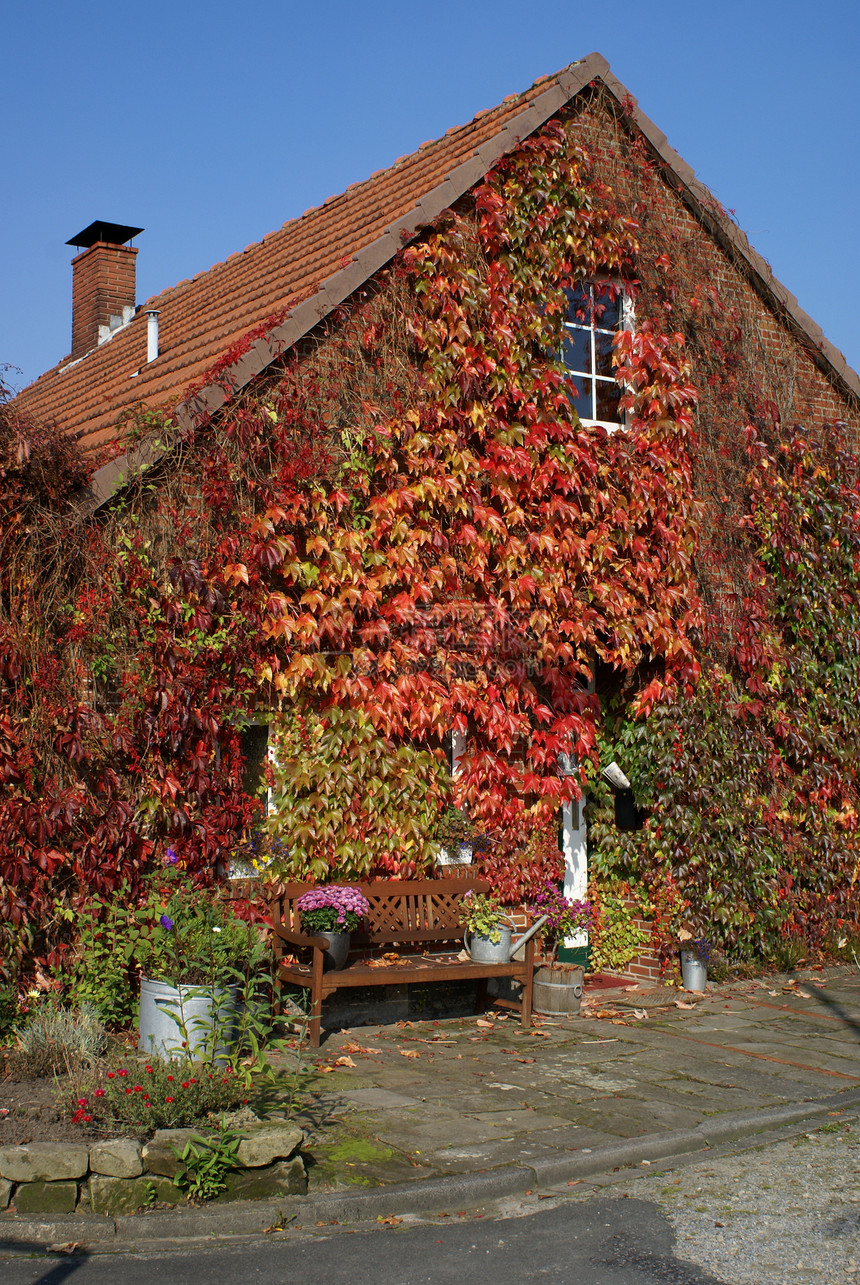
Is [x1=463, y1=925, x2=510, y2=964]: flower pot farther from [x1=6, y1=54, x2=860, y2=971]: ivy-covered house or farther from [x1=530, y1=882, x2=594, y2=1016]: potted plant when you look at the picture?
[x1=6, y1=54, x2=860, y2=971]: ivy-covered house

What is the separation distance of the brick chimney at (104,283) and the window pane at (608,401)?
8.48m

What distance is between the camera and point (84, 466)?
7.54 metres

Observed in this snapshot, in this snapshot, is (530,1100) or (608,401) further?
(608,401)

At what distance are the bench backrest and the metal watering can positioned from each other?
131 mm

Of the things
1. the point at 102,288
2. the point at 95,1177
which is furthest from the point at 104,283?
the point at 95,1177

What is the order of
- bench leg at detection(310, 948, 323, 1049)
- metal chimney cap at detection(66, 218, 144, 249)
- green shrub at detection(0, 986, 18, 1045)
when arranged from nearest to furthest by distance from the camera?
green shrub at detection(0, 986, 18, 1045), bench leg at detection(310, 948, 323, 1049), metal chimney cap at detection(66, 218, 144, 249)

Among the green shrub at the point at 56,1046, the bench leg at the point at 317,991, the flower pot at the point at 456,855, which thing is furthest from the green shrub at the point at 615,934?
the green shrub at the point at 56,1046

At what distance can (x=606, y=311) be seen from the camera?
10922 mm

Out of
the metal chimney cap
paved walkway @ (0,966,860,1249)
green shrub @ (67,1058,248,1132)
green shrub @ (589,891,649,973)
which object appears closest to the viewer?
paved walkway @ (0,966,860,1249)

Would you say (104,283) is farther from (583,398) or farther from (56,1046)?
(56,1046)

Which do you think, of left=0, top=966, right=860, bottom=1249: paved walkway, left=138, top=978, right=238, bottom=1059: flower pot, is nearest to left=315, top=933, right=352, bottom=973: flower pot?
left=0, top=966, right=860, bottom=1249: paved walkway

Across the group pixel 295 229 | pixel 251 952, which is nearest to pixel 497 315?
pixel 295 229

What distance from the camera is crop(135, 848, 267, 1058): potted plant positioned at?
6.18m

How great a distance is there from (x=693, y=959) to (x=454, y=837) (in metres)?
2.49
